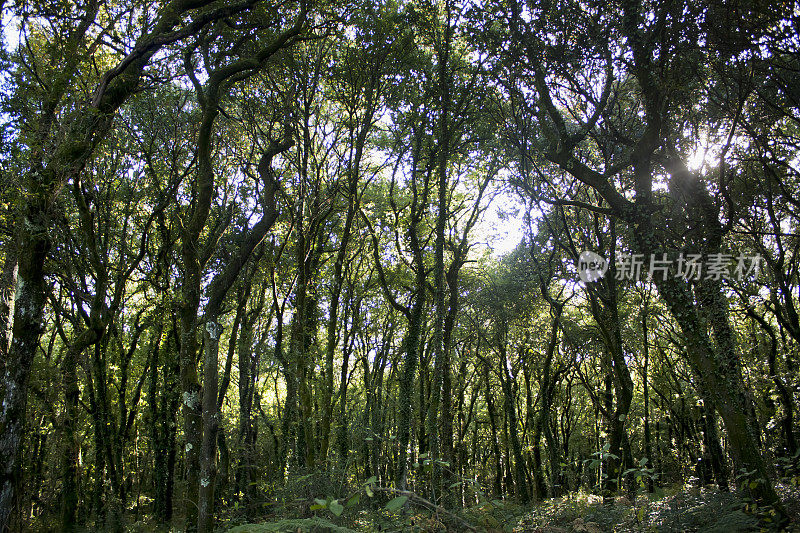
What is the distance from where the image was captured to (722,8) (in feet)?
29.2

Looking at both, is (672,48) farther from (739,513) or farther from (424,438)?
(424,438)

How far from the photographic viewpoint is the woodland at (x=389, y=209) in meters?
7.60

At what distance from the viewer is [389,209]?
17750mm

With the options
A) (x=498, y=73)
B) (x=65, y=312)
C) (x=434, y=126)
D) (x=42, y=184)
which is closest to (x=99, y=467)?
(x=65, y=312)

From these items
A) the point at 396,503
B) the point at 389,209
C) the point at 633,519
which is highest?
the point at 389,209

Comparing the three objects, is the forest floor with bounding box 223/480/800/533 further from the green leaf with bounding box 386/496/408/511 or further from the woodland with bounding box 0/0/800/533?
the green leaf with bounding box 386/496/408/511

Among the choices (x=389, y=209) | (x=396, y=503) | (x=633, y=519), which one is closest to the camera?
(x=396, y=503)

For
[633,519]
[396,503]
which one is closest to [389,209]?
[633,519]

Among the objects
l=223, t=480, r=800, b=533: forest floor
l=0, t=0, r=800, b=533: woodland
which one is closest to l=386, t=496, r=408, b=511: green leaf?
l=0, t=0, r=800, b=533: woodland

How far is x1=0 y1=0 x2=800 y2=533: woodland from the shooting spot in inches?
299

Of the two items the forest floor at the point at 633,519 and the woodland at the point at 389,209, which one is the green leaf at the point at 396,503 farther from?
the forest floor at the point at 633,519

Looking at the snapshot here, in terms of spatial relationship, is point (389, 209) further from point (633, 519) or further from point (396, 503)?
point (396, 503)

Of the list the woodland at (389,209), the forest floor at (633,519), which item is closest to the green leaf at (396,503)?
the woodland at (389,209)

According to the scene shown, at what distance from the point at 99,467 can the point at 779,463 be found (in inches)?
832
